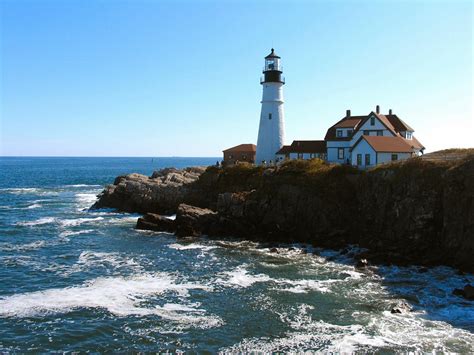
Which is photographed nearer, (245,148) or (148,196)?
(148,196)

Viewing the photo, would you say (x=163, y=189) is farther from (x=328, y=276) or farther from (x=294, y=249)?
(x=328, y=276)

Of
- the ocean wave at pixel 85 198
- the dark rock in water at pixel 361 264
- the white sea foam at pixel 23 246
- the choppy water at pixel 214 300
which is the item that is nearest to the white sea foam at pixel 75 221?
the white sea foam at pixel 23 246

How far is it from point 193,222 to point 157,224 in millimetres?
3387

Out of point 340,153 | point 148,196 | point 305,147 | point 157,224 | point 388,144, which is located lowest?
point 157,224

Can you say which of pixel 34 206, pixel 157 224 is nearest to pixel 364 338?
pixel 157 224

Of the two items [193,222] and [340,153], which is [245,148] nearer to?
[340,153]

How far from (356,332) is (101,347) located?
9.50 metres

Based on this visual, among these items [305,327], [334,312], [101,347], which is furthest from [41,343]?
[334,312]

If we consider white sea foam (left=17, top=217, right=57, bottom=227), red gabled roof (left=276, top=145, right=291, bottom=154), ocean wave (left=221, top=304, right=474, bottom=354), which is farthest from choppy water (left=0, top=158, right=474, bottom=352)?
red gabled roof (left=276, top=145, right=291, bottom=154)

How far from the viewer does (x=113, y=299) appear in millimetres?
20531

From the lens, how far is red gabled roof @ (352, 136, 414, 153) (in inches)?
1491

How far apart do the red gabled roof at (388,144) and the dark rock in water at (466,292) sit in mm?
18303

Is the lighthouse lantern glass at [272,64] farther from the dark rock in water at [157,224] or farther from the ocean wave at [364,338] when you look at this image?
the ocean wave at [364,338]

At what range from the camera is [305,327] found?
1750 centimetres
